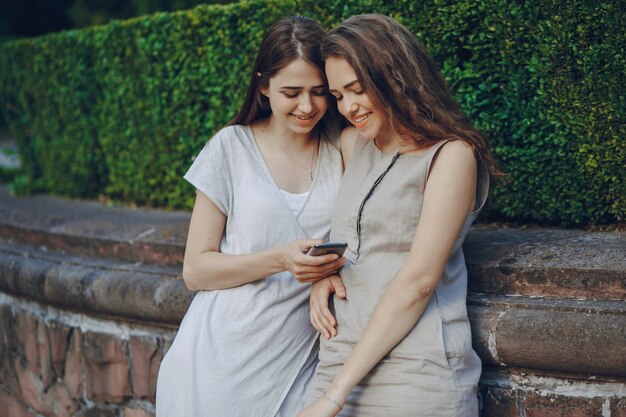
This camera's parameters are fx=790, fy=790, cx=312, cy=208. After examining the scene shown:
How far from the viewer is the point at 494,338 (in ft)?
8.68

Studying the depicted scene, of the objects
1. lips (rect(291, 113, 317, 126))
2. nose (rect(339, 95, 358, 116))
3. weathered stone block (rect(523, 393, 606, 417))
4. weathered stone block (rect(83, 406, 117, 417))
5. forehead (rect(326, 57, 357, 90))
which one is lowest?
weathered stone block (rect(83, 406, 117, 417))

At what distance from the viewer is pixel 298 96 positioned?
2.85 meters

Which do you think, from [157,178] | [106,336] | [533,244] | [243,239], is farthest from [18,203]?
[533,244]

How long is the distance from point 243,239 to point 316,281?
33 cm

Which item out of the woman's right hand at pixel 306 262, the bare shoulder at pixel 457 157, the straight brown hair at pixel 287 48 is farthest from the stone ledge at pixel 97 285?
the bare shoulder at pixel 457 157

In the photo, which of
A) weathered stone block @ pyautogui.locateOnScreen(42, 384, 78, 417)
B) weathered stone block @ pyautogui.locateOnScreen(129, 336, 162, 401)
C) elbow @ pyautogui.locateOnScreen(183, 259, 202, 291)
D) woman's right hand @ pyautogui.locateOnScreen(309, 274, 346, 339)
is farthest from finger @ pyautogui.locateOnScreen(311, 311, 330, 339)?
weathered stone block @ pyautogui.locateOnScreen(42, 384, 78, 417)

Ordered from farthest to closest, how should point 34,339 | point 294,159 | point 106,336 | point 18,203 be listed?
point 18,203 → point 34,339 → point 106,336 → point 294,159

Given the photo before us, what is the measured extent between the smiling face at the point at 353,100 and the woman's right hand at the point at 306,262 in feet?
1.36

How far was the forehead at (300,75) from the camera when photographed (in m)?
2.80

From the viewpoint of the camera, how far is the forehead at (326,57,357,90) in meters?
2.54

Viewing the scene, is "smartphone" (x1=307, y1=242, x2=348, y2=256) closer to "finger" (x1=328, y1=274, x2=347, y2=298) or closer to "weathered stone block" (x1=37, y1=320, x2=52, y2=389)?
"finger" (x1=328, y1=274, x2=347, y2=298)

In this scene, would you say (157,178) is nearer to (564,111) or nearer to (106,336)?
(106,336)

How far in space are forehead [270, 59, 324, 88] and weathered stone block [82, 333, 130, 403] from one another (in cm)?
178

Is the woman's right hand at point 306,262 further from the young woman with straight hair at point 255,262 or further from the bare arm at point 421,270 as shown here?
the bare arm at point 421,270
